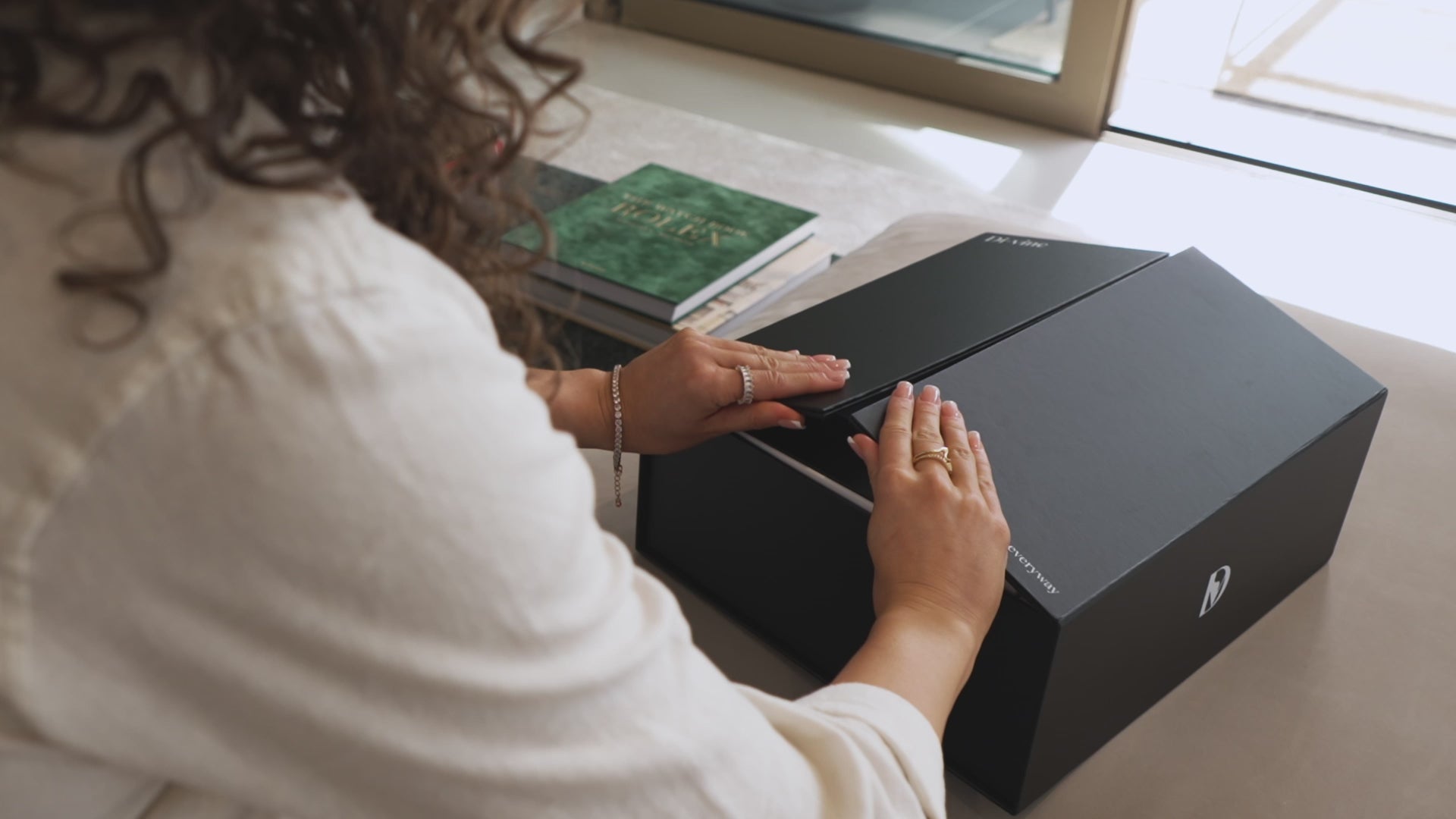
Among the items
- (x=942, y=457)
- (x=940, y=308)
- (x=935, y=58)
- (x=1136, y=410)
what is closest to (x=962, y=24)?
(x=935, y=58)

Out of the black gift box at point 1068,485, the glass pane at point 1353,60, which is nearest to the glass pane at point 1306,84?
the glass pane at point 1353,60

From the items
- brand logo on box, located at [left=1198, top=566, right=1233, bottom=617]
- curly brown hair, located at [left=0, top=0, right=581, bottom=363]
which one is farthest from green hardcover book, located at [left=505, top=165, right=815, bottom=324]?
curly brown hair, located at [left=0, top=0, right=581, bottom=363]

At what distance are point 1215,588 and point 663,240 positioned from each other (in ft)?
2.52

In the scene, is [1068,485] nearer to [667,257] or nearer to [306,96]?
[306,96]

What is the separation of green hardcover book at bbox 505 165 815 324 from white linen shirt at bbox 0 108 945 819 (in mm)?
850

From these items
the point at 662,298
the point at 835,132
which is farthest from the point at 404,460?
the point at 835,132

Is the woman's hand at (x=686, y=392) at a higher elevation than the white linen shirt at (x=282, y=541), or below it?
below

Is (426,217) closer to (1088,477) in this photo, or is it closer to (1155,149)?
(1088,477)

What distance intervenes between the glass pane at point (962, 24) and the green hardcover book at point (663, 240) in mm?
1151

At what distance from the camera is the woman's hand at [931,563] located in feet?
2.28

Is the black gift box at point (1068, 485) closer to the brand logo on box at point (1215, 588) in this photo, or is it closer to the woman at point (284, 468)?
the brand logo on box at point (1215, 588)

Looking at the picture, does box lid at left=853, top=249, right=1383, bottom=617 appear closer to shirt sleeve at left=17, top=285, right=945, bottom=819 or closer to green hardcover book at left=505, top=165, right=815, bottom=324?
shirt sleeve at left=17, top=285, right=945, bottom=819

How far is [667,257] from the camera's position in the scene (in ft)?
4.48

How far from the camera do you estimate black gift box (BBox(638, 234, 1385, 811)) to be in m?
0.74
